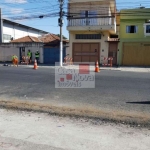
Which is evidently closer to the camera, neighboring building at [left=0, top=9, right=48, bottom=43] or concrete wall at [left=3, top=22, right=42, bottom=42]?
neighboring building at [left=0, top=9, right=48, bottom=43]

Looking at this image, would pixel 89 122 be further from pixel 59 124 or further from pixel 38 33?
pixel 38 33

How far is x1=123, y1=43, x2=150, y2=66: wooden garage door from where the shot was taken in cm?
2161

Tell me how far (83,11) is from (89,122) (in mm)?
21015

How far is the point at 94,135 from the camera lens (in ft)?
12.6

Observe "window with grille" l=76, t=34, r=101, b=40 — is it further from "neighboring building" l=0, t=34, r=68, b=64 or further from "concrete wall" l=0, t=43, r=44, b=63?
"concrete wall" l=0, t=43, r=44, b=63

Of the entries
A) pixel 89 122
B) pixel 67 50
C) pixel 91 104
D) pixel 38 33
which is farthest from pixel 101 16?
pixel 38 33

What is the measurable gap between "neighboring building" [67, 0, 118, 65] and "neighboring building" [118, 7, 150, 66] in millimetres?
1176

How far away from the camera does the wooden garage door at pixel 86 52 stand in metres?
23.2

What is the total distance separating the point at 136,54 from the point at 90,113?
18.4 meters

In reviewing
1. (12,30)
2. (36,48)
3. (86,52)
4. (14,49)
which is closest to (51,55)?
(36,48)

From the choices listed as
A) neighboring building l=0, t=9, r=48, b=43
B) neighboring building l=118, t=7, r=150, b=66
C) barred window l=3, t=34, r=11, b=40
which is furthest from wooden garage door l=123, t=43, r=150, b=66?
barred window l=3, t=34, r=11, b=40

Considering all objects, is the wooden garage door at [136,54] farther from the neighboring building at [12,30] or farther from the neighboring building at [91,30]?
the neighboring building at [12,30]

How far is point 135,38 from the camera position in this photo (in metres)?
21.9

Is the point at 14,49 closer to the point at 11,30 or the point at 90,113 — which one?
the point at 11,30
